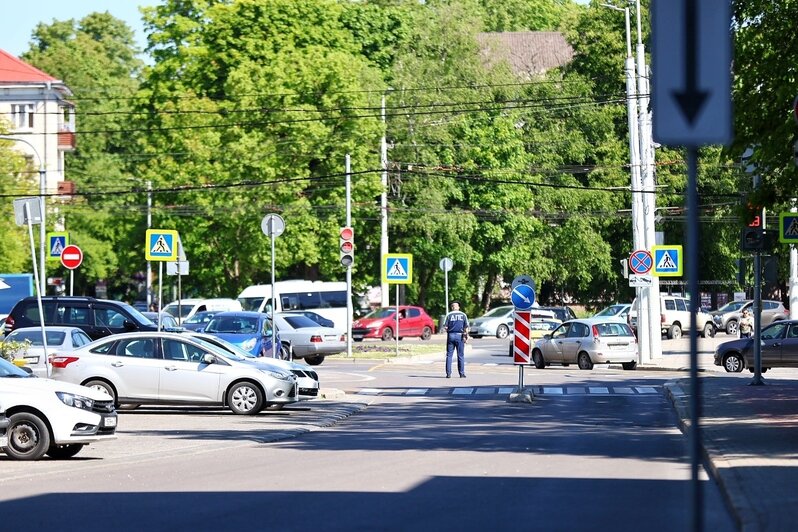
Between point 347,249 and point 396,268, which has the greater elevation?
point 347,249

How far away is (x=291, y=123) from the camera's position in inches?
2350

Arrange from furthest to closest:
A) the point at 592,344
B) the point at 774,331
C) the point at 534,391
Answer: the point at 592,344 → the point at 774,331 → the point at 534,391

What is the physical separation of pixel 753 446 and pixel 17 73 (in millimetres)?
76768

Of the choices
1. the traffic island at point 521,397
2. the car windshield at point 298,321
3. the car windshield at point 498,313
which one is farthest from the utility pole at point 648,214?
the car windshield at point 498,313

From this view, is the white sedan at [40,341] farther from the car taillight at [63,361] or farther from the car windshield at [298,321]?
the car windshield at [298,321]

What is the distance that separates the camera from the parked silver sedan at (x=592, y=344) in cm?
4062

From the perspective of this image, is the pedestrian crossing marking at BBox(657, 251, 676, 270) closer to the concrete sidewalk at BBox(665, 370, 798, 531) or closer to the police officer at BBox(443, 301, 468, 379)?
the police officer at BBox(443, 301, 468, 379)

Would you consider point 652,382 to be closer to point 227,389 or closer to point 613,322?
point 613,322

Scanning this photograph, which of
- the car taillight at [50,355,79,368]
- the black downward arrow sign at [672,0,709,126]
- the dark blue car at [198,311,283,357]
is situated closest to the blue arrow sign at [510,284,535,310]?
the dark blue car at [198,311,283,357]

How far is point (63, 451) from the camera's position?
59.9ft

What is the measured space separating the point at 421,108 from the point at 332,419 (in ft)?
142

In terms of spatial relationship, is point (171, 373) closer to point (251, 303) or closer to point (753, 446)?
point (753, 446)

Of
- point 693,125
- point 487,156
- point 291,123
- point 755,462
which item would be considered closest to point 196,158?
point 291,123

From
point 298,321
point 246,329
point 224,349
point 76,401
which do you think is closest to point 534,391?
point 224,349
